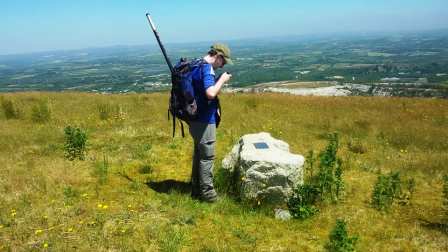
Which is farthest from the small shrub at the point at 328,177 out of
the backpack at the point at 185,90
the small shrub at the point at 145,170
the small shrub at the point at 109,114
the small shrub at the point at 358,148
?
the small shrub at the point at 109,114

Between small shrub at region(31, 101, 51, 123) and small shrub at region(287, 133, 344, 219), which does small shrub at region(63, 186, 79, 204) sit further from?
small shrub at region(31, 101, 51, 123)

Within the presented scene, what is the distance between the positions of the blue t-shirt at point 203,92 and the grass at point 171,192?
158cm

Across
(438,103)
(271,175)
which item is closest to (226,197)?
(271,175)

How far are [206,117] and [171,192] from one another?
1790 mm

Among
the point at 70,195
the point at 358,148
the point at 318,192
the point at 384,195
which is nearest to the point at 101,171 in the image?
the point at 70,195

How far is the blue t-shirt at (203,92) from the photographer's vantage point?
248 inches

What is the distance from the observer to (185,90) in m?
6.36

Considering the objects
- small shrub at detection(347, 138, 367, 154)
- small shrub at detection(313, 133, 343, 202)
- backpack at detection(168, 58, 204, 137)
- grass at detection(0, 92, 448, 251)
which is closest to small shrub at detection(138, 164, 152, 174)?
grass at detection(0, 92, 448, 251)

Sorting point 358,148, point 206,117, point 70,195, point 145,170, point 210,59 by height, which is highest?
point 210,59

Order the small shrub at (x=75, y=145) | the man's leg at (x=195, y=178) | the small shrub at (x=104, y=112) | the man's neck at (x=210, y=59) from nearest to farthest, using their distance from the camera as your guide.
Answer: the man's neck at (x=210, y=59) → the man's leg at (x=195, y=178) → the small shrub at (x=75, y=145) → the small shrub at (x=104, y=112)

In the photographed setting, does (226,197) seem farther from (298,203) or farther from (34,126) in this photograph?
(34,126)

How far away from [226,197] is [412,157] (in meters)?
7.06

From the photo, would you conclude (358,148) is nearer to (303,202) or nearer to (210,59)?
(303,202)

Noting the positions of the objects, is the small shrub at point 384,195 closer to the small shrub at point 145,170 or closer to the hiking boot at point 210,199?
the hiking boot at point 210,199
